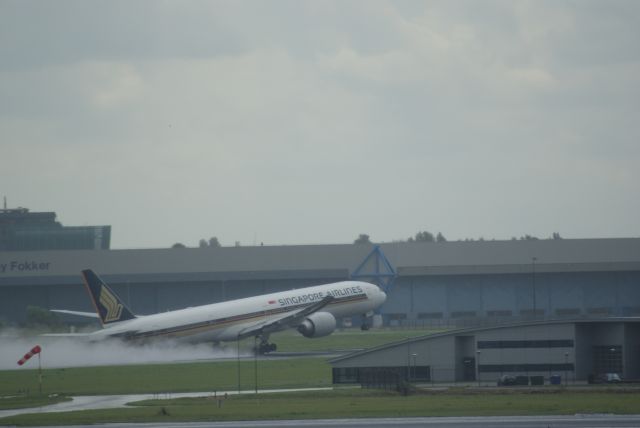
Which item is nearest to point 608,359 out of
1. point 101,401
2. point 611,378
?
point 611,378

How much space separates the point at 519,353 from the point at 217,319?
89.0 feet

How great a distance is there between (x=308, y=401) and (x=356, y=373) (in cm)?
1250

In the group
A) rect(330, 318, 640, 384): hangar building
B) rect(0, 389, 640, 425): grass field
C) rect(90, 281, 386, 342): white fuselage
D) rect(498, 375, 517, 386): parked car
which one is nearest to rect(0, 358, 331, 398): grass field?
rect(90, 281, 386, 342): white fuselage

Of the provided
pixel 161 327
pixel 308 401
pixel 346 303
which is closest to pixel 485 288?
pixel 346 303

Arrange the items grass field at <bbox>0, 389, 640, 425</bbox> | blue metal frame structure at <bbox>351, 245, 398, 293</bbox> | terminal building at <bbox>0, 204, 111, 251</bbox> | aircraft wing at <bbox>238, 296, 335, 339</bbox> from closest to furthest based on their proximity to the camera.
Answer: grass field at <bbox>0, 389, 640, 425</bbox> < aircraft wing at <bbox>238, 296, 335, 339</bbox> < blue metal frame structure at <bbox>351, 245, 398, 293</bbox> < terminal building at <bbox>0, 204, 111, 251</bbox>

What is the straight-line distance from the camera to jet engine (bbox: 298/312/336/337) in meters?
99.9

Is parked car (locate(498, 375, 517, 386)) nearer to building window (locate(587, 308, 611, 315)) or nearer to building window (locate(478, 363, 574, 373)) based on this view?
building window (locate(478, 363, 574, 373))

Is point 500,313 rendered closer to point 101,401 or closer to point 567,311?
point 567,311

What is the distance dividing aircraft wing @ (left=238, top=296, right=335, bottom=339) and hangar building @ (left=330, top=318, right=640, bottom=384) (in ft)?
66.8

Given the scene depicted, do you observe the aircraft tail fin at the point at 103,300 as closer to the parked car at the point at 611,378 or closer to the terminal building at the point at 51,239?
the parked car at the point at 611,378

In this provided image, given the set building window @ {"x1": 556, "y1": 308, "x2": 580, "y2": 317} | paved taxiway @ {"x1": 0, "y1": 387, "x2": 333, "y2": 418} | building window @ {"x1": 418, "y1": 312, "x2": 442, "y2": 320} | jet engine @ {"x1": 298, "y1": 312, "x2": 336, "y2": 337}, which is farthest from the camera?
building window @ {"x1": 418, "y1": 312, "x2": 442, "y2": 320}

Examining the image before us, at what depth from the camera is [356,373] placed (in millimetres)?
77812

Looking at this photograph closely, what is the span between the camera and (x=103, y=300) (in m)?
92.7

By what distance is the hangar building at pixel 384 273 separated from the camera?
157125 millimetres
